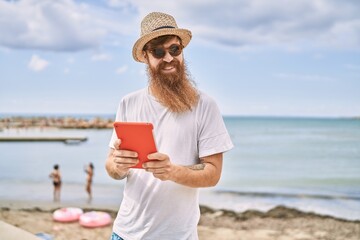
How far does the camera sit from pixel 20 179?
14.6 m

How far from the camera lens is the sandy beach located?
6809 mm

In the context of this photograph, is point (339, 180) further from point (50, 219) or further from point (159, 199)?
point (159, 199)

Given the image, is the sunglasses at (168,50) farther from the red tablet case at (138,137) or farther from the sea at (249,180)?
the sea at (249,180)

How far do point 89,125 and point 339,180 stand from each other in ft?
124

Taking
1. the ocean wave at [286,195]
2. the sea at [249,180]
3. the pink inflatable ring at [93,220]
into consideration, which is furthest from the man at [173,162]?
the ocean wave at [286,195]

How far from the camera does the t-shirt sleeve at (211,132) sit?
1426 mm

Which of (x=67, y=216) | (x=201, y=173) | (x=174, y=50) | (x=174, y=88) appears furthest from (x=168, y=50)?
(x=67, y=216)

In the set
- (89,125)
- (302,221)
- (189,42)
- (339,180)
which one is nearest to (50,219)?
(302,221)

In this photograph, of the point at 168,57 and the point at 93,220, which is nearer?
the point at 168,57

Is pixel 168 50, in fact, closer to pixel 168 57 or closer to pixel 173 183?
pixel 168 57

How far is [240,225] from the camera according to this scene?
25.0ft

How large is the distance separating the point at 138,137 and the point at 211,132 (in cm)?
26

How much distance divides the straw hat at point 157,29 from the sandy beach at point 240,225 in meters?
5.25

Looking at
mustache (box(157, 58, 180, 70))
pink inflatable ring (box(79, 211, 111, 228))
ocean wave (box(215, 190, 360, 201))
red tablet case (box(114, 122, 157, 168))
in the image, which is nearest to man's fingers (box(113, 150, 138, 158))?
red tablet case (box(114, 122, 157, 168))
